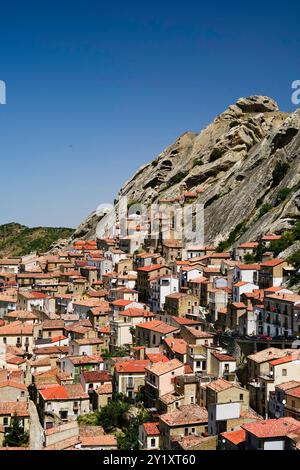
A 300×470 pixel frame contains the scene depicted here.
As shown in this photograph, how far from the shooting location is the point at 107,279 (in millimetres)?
52344

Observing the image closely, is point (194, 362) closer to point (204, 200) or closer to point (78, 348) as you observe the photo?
point (78, 348)

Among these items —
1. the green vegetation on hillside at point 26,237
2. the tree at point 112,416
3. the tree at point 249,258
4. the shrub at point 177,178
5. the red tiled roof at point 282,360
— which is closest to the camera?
the red tiled roof at point 282,360

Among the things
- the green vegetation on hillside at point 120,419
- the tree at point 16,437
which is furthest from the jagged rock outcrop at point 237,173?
the tree at point 16,437

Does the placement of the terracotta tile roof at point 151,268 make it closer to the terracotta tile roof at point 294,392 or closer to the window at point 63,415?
the window at point 63,415

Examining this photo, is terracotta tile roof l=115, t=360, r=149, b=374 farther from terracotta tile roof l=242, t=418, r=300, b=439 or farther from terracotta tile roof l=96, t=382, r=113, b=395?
terracotta tile roof l=242, t=418, r=300, b=439

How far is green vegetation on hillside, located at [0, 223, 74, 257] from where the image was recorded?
103m

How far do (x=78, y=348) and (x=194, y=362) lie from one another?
28.8ft

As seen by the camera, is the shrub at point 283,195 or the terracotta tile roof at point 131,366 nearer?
the terracotta tile roof at point 131,366

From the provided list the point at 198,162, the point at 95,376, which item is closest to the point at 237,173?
the point at 198,162

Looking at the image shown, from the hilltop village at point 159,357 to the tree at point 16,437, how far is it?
0.16 ft

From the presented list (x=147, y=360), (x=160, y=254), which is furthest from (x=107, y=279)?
(x=147, y=360)

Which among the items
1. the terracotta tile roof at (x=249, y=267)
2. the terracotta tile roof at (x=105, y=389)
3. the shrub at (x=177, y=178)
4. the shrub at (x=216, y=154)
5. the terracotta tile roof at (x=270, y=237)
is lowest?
the terracotta tile roof at (x=105, y=389)

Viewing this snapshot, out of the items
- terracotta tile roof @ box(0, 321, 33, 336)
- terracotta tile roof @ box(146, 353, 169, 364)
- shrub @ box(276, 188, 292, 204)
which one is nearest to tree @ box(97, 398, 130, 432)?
terracotta tile roof @ box(146, 353, 169, 364)

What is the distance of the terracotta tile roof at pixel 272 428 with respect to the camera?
21578 mm
